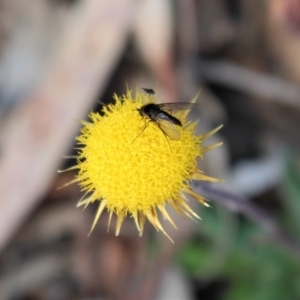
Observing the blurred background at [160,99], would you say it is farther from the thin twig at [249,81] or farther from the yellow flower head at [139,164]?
the yellow flower head at [139,164]

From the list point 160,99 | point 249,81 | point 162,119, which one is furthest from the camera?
point 249,81

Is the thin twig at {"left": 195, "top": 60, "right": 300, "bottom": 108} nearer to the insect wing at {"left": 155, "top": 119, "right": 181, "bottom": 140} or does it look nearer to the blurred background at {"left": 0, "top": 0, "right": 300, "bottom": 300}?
the blurred background at {"left": 0, "top": 0, "right": 300, "bottom": 300}

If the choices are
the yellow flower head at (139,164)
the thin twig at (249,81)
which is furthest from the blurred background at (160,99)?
the yellow flower head at (139,164)

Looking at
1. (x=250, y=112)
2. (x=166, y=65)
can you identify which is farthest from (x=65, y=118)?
(x=250, y=112)

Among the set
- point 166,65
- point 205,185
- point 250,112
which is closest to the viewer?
point 205,185

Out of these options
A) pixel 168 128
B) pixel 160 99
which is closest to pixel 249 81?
pixel 160 99

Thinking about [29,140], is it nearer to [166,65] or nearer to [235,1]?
[166,65]

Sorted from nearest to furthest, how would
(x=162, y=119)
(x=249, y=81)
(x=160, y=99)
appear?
(x=162, y=119), (x=160, y=99), (x=249, y=81)

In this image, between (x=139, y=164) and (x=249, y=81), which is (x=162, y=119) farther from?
(x=249, y=81)
